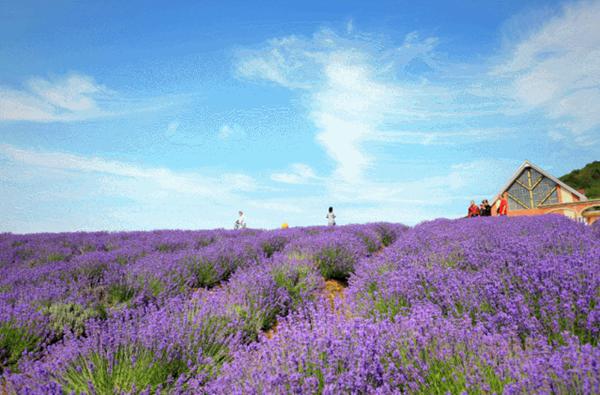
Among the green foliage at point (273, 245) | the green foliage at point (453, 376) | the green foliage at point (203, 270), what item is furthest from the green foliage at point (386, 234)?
the green foliage at point (453, 376)

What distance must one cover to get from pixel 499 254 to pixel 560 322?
41.9 inches

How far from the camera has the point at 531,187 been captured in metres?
27.7

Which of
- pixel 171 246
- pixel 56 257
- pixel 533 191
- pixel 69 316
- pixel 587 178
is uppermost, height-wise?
pixel 587 178

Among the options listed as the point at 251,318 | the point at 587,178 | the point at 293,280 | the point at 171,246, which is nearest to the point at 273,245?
the point at 171,246

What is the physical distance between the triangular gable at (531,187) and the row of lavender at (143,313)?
87.7 feet

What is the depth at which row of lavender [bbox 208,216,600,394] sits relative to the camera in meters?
1.34

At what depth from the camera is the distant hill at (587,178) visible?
4753 centimetres

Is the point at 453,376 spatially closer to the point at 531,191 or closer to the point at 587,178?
the point at 531,191

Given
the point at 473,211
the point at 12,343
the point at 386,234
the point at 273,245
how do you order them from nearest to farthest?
the point at 12,343 < the point at 273,245 < the point at 386,234 < the point at 473,211

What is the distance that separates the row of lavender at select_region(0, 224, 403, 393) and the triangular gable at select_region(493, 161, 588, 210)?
87.7ft

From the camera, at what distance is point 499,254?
2896 millimetres

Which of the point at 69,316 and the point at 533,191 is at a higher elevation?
the point at 533,191

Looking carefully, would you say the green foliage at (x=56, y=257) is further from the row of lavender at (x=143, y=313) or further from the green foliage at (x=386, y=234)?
the green foliage at (x=386, y=234)

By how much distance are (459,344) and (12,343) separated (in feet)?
10.7
